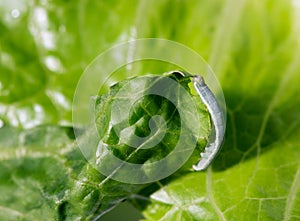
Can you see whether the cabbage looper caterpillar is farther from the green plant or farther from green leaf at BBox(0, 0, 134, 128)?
green leaf at BBox(0, 0, 134, 128)

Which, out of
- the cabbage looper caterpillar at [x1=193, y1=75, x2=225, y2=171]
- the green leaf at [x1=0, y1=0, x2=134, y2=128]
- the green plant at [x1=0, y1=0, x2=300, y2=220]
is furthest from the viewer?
the green leaf at [x1=0, y1=0, x2=134, y2=128]

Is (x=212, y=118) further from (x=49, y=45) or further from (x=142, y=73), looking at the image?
(x=49, y=45)

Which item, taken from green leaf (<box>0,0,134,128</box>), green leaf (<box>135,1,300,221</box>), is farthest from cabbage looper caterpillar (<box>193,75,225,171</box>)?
green leaf (<box>0,0,134,128</box>)

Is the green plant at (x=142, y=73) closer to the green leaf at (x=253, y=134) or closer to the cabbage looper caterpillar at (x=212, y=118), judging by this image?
the green leaf at (x=253, y=134)

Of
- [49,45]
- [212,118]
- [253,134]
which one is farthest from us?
[49,45]

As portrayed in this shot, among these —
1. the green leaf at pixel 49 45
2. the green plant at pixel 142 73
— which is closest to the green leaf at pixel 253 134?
the green plant at pixel 142 73

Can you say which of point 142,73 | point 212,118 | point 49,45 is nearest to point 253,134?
point 212,118
